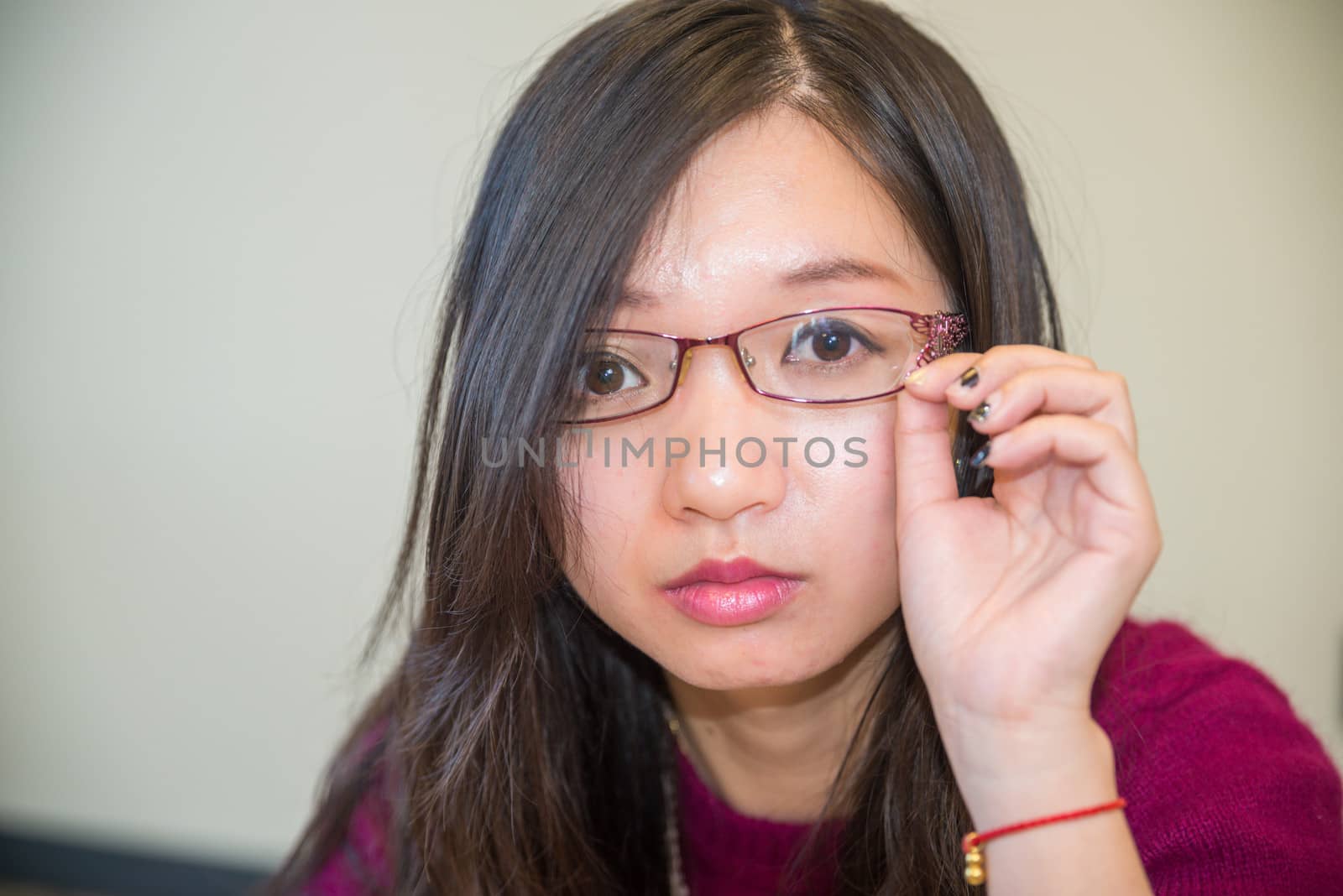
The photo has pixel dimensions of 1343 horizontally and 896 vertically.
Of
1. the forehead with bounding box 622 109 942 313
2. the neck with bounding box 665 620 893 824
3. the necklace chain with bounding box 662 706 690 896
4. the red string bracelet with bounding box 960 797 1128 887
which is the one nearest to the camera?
the red string bracelet with bounding box 960 797 1128 887

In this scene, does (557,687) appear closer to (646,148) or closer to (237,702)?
(646,148)

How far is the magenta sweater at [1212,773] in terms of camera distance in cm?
90

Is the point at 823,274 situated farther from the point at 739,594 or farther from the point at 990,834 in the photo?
the point at 990,834

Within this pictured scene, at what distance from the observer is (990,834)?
2.80 ft

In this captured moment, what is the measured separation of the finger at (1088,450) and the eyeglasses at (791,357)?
17 centimetres

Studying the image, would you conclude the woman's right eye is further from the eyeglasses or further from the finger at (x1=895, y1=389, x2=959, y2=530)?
the finger at (x1=895, y1=389, x2=959, y2=530)

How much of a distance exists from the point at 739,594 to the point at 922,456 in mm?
226

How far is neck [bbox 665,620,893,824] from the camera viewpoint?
48.0 inches

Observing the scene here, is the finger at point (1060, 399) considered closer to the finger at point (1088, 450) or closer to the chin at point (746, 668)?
the finger at point (1088, 450)

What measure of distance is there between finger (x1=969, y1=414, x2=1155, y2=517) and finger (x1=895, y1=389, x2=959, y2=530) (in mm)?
110

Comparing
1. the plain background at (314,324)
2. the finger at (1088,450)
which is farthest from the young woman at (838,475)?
A: the plain background at (314,324)

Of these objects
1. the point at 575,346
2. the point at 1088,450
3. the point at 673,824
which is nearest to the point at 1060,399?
the point at 1088,450

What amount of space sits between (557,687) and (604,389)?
514mm

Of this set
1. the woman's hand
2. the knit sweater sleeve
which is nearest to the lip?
the woman's hand
